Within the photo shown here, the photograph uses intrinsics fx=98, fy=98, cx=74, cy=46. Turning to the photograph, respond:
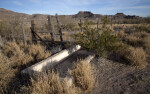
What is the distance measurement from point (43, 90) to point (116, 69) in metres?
2.76

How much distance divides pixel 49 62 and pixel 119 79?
8.57ft

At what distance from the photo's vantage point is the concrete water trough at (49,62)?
322 centimetres

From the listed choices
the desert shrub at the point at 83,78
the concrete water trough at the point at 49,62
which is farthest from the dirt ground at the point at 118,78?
the concrete water trough at the point at 49,62

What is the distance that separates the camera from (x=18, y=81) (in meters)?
3.15

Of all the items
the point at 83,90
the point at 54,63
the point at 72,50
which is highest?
the point at 72,50

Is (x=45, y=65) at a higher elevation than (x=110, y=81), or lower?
higher

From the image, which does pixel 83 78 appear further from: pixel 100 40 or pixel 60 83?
pixel 100 40

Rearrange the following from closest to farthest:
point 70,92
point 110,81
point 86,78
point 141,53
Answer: point 70,92
point 86,78
point 110,81
point 141,53

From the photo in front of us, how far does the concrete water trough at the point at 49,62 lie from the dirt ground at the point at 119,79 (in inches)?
58.8

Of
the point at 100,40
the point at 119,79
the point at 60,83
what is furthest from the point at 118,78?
the point at 60,83

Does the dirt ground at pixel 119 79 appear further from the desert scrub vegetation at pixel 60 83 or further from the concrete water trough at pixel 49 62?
the concrete water trough at pixel 49 62

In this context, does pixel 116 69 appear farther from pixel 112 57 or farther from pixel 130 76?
pixel 112 57

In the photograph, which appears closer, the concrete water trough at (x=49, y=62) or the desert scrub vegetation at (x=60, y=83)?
the desert scrub vegetation at (x=60, y=83)

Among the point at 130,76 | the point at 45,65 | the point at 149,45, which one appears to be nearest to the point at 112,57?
the point at 130,76
